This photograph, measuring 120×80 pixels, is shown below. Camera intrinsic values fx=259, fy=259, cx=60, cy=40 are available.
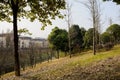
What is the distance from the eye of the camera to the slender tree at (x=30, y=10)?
51.2ft

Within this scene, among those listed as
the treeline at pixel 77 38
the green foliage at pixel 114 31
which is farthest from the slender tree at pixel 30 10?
the green foliage at pixel 114 31

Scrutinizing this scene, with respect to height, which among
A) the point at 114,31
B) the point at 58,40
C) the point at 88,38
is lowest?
the point at 58,40

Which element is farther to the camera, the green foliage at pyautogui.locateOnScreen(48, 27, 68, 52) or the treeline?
the treeline

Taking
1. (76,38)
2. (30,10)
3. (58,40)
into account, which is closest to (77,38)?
(76,38)

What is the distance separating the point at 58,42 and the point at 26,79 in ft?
113

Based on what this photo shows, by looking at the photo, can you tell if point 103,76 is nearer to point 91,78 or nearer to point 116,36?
point 91,78

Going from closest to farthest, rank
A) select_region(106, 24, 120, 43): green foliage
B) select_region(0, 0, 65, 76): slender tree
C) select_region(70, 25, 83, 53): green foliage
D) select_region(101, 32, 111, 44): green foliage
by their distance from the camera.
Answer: select_region(0, 0, 65, 76): slender tree < select_region(70, 25, 83, 53): green foliage < select_region(106, 24, 120, 43): green foliage < select_region(101, 32, 111, 44): green foliage

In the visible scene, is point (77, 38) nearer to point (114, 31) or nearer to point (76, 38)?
point (76, 38)

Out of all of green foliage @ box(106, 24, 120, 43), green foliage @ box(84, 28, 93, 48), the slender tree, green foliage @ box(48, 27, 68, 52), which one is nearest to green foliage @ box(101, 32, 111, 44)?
green foliage @ box(106, 24, 120, 43)

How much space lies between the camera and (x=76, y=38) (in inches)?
2087

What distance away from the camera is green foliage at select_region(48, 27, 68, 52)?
48000 millimetres

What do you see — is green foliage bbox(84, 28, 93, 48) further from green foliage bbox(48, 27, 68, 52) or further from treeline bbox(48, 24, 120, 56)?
green foliage bbox(48, 27, 68, 52)

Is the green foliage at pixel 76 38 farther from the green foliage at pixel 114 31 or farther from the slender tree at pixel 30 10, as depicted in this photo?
the slender tree at pixel 30 10

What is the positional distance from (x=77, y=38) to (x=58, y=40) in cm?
664
